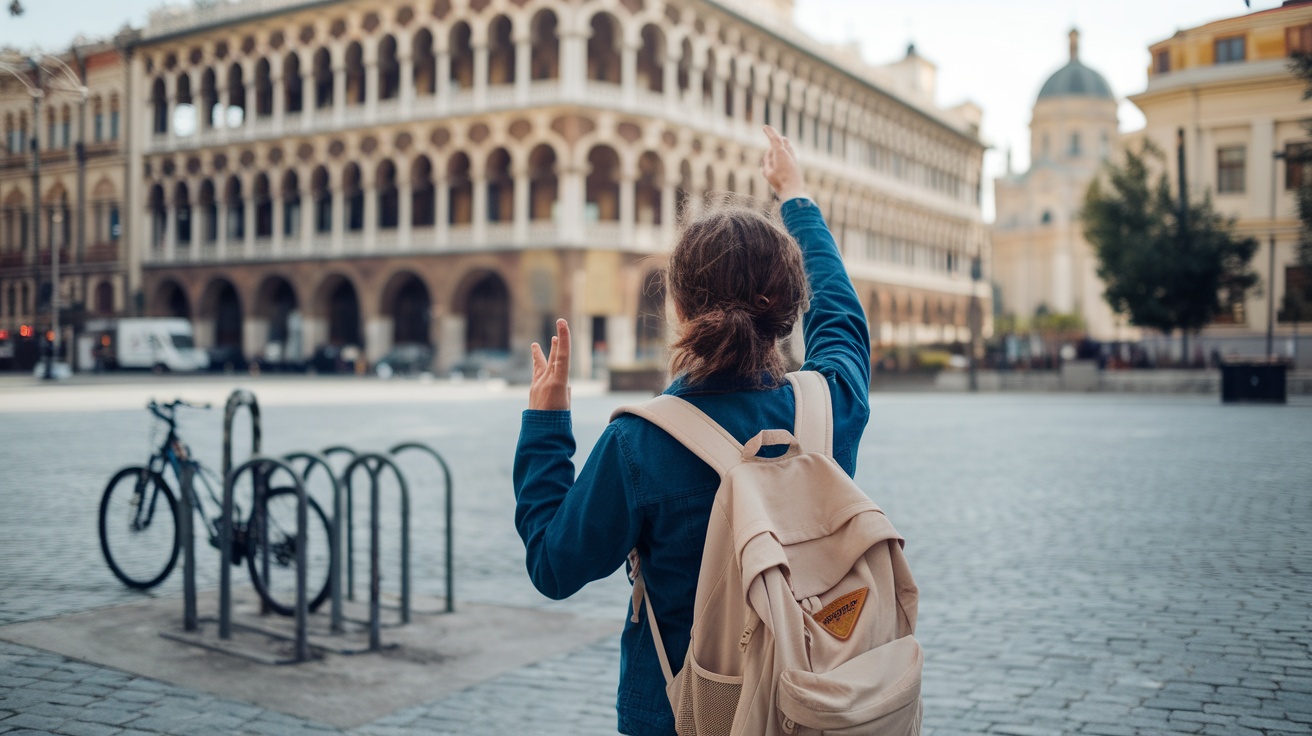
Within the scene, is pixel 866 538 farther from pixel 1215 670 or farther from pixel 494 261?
pixel 494 261

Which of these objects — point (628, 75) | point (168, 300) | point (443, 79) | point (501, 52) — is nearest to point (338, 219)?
point (443, 79)

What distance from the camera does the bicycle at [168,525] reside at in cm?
611

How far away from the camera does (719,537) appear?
198cm

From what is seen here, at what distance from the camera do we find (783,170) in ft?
9.29

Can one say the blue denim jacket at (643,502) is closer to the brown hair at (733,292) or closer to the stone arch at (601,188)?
the brown hair at (733,292)

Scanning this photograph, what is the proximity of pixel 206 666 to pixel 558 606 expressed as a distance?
2.10 meters

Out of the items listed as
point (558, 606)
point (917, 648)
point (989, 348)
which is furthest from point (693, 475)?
point (989, 348)

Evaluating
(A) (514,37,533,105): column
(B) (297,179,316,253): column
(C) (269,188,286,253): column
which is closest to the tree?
(A) (514,37,533,105): column

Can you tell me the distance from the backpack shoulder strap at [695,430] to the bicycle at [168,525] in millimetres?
4495

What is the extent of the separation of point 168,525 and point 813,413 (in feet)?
20.2

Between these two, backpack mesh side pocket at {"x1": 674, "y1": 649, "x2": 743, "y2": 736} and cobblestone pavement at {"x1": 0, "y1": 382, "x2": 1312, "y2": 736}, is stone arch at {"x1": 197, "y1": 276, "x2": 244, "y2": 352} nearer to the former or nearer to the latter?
cobblestone pavement at {"x1": 0, "y1": 382, "x2": 1312, "y2": 736}

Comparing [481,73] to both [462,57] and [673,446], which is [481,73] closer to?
[462,57]

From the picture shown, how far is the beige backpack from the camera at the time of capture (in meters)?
1.87

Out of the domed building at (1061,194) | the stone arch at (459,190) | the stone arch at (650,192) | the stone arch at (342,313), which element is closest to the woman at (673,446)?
the stone arch at (650,192)
